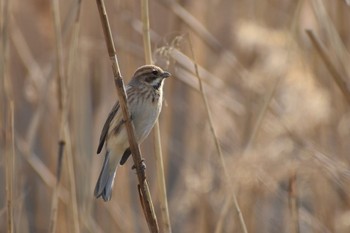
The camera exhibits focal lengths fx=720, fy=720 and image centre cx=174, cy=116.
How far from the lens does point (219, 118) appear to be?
301cm

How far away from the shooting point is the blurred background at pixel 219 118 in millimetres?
2562

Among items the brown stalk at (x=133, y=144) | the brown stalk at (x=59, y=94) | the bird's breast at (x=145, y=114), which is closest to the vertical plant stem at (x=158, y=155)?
the bird's breast at (x=145, y=114)

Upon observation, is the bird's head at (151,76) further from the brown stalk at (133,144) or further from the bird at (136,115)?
the brown stalk at (133,144)

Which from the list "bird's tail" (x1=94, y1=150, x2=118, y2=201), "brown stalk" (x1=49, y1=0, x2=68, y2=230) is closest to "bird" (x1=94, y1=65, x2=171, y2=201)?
"bird's tail" (x1=94, y1=150, x2=118, y2=201)

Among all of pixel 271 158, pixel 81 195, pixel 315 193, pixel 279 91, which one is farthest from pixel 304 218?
pixel 81 195

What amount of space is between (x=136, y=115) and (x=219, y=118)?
2.76 feet

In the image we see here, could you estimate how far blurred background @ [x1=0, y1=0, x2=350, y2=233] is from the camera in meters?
2.56

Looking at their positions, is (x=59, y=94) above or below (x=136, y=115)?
above

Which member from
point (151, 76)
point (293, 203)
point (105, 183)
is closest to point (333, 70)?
point (293, 203)

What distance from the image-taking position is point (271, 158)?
101 inches

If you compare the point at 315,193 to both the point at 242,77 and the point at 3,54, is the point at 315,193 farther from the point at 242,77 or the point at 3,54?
the point at 3,54

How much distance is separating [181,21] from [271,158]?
74cm

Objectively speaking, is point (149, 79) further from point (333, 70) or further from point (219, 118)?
point (219, 118)

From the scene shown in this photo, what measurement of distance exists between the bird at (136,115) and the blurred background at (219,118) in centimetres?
14
